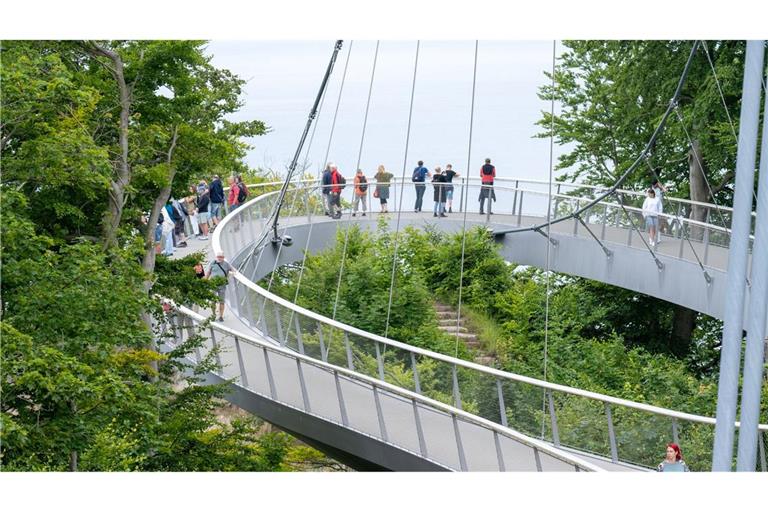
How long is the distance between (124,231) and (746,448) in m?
11.6

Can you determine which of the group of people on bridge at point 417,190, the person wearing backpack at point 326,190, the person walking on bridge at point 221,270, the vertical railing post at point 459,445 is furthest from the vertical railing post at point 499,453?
the group of people on bridge at point 417,190

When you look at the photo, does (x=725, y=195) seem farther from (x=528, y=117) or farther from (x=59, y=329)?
(x=528, y=117)

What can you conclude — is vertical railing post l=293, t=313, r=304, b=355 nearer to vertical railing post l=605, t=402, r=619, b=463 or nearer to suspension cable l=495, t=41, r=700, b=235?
vertical railing post l=605, t=402, r=619, b=463

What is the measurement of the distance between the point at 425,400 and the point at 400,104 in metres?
85.0

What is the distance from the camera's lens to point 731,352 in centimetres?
927

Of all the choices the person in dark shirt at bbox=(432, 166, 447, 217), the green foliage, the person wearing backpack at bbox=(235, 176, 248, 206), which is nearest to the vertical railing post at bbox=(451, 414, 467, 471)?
the green foliage

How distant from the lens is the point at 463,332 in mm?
29078

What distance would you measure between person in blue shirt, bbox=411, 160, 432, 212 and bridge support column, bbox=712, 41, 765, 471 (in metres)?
23.2

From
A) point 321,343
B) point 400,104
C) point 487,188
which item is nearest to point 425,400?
point 321,343

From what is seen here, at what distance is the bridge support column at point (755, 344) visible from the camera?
29.9 ft

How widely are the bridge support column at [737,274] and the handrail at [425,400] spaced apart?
3.42 metres

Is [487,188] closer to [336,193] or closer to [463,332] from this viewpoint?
[336,193]

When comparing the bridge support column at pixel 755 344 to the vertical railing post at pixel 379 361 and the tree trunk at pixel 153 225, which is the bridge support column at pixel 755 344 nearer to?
the vertical railing post at pixel 379 361
